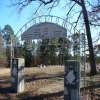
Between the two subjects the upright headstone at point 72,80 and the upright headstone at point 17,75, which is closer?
the upright headstone at point 72,80

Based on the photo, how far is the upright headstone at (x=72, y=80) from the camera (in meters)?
10.0

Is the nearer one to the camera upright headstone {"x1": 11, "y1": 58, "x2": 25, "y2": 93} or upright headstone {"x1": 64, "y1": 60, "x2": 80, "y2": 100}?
upright headstone {"x1": 64, "y1": 60, "x2": 80, "y2": 100}

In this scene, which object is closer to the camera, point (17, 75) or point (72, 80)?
point (72, 80)

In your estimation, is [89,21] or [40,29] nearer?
[40,29]

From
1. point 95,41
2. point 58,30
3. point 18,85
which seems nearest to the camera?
point 18,85

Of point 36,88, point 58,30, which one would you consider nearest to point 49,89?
point 36,88

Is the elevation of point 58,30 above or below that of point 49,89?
above

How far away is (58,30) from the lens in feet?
48.9

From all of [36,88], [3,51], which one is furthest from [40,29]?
[3,51]

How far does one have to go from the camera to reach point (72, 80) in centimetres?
1007

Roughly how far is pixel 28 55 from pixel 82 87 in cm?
2110

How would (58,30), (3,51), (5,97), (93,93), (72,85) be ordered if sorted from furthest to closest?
1. (3,51)
2. (58,30)
3. (5,97)
4. (93,93)
5. (72,85)

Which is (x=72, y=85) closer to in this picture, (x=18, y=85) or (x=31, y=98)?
(x=31, y=98)

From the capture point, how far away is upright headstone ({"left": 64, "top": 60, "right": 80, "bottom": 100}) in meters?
10.0
